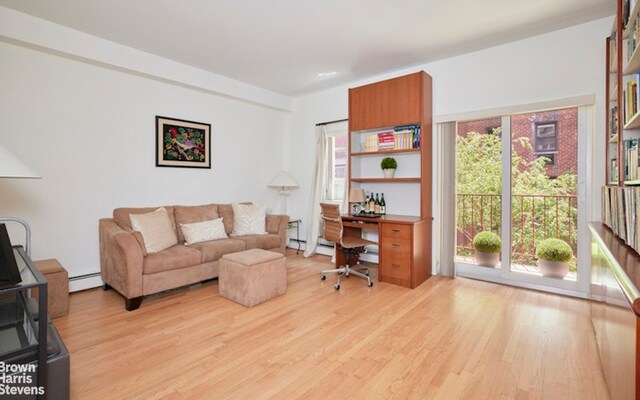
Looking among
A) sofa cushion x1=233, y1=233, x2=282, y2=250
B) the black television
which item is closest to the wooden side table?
sofa cushion x1=233, y1=233, x2=282, y2=250

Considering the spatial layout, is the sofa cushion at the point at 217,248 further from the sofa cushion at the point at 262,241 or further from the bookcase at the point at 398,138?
the bookcase at the point at 398,138

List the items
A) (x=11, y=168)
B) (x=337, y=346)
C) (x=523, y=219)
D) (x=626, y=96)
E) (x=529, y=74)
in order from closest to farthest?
(x=11, y=168), (x=626, y=96), (x=337, y=346), (x=529, y=74), (x=523, y=219)

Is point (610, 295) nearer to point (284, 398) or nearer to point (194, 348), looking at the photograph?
point (284, 398)

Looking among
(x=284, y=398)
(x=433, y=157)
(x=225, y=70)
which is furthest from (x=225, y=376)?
(x=225, y=70)

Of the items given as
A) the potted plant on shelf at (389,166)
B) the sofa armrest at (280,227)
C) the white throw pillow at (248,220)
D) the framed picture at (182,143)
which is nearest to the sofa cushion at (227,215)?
the white throw pillow at (248,220)

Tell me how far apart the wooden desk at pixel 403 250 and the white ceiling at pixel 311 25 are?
202 cm

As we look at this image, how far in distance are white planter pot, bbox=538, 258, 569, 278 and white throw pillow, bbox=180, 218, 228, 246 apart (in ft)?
12.5

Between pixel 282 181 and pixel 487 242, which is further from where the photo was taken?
pixel 282 181

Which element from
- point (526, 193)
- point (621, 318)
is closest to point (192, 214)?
point (621, 318)

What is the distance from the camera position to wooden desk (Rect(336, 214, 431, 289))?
351 centimetres

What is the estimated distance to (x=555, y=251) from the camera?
341 cm

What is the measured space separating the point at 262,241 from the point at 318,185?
1.48 metres

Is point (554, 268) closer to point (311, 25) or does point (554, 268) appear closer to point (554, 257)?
point (554, 257)

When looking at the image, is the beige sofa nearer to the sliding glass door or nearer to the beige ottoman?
the beige ottoman
